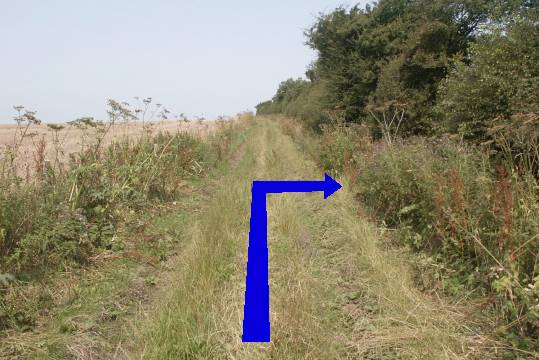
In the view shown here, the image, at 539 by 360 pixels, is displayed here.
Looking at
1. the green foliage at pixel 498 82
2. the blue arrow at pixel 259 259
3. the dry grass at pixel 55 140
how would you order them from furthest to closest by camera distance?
1. the green foliage at pixel 498 82
2. the dry grass at pixel 55 140
3. the blue arrow at pixel 259 259

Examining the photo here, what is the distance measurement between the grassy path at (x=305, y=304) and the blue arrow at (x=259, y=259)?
0.26 ft

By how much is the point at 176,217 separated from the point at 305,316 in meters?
3.95

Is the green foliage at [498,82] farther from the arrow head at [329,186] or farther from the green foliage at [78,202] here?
the green foliage at [78,202]

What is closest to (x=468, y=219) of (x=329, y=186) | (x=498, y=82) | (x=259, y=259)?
(x=259, y=259)

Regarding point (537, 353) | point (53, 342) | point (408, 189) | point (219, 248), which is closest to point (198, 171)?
point (219, 248)

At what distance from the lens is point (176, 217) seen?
6.41 metres

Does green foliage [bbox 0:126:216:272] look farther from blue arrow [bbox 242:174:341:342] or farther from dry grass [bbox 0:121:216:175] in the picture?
blue arrow [bbox 242:174:341:342]

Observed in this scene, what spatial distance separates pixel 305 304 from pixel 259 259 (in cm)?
132

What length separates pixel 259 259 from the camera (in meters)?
4.44

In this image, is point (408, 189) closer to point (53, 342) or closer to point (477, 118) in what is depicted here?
point (477, 118)

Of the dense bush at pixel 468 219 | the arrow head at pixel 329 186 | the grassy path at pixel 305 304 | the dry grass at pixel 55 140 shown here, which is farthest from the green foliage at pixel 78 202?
the dense bush at pixel 468 219

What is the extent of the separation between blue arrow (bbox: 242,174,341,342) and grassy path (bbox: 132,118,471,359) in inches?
3.1

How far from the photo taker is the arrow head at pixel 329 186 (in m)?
7.45

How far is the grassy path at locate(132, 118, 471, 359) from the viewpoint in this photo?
2.75m
